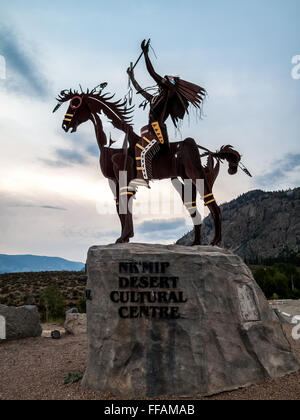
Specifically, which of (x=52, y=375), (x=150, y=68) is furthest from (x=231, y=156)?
(x=52, y=375)

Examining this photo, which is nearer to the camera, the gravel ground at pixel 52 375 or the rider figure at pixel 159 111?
the gravel ground at pixel 52 375

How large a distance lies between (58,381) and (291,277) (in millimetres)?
34945

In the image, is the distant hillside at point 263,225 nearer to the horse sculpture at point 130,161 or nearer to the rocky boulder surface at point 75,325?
the rocky boulder surface at point 75,325

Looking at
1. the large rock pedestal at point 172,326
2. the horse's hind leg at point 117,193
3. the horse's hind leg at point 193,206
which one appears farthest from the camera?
the horse's hind leg at point 193,206

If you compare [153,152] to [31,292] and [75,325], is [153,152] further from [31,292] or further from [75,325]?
[31,292]

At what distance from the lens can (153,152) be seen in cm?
834

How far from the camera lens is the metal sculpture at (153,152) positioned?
8188 mm

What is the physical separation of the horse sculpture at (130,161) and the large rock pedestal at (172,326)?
51.3 inches

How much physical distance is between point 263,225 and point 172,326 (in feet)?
446

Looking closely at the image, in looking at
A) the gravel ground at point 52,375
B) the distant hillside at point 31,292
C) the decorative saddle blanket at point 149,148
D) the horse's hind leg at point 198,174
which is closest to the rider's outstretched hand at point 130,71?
the decorative saddle blanket at point 149,148

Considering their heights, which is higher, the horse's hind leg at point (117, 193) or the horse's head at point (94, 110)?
the horse's head at point (94, 110)

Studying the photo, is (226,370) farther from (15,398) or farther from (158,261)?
(15,398)
